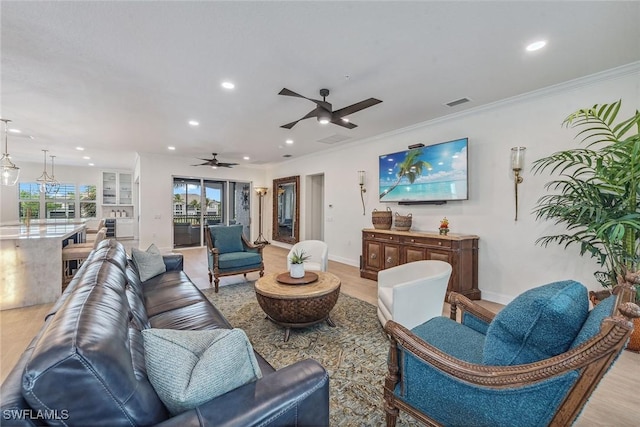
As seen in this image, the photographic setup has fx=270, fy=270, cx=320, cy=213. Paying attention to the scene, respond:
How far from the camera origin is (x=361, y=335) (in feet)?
8.77

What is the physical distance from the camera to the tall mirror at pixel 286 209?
779 cm

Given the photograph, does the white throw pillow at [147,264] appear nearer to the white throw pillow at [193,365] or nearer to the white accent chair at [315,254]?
the white accent chair at [315,254]

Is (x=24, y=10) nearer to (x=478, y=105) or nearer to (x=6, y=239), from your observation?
(x=6, y=239)

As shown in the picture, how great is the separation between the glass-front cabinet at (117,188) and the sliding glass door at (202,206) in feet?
12.9

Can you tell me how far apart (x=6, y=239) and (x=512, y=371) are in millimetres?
5263

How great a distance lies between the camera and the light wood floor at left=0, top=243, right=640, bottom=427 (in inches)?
67.0

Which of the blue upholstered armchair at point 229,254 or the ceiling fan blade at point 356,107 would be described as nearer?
the ceiling fan blade at point 356,107

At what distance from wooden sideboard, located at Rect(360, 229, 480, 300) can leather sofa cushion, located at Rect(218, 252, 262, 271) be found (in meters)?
1.95

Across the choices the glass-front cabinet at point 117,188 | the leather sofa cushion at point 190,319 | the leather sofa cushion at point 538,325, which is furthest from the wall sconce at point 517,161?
the glass-front cabinet at point 117,188

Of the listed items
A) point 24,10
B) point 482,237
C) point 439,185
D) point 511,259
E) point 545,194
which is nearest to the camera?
point 24,10

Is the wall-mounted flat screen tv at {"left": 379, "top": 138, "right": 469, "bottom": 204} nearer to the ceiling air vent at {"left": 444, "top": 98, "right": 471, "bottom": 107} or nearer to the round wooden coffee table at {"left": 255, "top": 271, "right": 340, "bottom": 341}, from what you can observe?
the ceiling air vent at {"left": 444, "top": 98, "right": 471, "bottom": 107}

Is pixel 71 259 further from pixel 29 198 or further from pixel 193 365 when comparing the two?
pixel 29 198

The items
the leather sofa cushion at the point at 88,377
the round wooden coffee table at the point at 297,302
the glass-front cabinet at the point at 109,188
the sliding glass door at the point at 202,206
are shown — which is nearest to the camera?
the leather sofa cushion at the point at 88,377

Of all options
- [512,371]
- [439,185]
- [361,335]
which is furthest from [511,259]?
[512,371]
